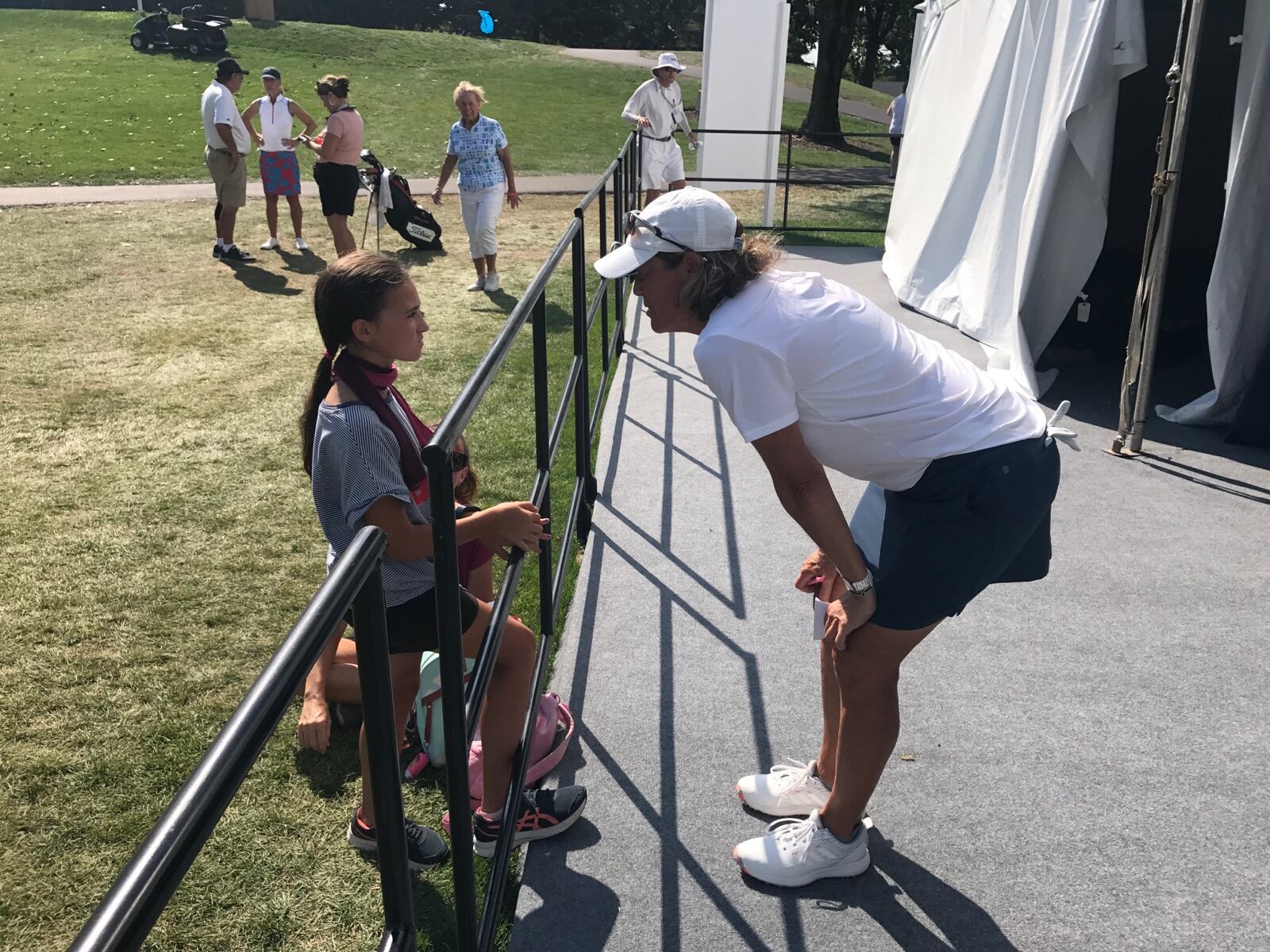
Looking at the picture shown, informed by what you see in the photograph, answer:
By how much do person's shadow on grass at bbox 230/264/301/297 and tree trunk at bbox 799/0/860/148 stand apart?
56.0ft

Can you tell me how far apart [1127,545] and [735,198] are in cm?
1232

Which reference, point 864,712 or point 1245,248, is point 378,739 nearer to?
point 864,712

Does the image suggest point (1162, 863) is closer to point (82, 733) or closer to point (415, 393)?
point (82, 733)

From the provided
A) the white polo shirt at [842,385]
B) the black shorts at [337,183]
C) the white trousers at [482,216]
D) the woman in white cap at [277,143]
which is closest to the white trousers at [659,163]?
Result: the white trousers at [482,216]

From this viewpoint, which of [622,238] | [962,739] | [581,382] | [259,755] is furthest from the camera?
[622,238]

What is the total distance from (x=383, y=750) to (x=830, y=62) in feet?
84.7

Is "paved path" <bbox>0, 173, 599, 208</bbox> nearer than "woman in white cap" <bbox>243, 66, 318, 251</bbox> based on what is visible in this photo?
No

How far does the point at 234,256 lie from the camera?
35.3 ft

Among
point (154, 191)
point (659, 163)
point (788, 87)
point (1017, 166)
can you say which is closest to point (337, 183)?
point (659, 163)

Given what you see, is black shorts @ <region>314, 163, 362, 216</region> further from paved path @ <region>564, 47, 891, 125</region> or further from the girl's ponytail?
paved path @ <region>564, 47, 891, 125</region>

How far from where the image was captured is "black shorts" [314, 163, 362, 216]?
377 inches

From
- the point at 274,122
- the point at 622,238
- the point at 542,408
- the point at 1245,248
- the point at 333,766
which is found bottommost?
the point at 333,766

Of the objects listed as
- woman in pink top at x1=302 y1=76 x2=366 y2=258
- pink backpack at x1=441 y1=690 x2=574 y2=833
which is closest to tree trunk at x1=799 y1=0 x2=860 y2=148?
woman in pink top at x1=302 y1=76 x2=366 y2=258

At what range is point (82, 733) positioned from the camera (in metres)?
3.31
